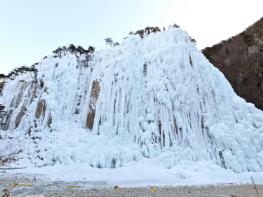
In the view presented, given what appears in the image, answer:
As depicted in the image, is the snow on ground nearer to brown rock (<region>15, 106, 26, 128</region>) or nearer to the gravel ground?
the gravel ground

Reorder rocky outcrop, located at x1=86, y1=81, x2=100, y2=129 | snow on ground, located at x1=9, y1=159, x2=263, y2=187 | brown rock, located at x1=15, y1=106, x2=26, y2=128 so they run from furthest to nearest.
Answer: brown rock, located at x1=15, y1=106, x2=26, y2=128, rocky outcrop, located at x1=86, y1=81, x2=100, y2=129, snow on ground, located at x1=9, y1=159, x2=263, y2=187

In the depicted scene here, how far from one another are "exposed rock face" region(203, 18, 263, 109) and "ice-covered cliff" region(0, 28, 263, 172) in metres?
8.22

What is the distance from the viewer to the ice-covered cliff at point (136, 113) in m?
17.3

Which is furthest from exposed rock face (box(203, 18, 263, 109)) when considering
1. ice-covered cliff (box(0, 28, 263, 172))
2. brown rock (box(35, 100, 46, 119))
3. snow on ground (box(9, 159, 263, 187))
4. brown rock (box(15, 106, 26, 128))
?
brown rock (box(15, 106, 26, 128))

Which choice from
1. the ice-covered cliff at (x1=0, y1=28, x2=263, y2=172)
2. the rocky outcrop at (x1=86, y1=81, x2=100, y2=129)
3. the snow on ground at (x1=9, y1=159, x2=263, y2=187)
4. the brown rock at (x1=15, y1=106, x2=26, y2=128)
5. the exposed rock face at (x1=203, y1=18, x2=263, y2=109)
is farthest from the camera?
the exposed rock face at (x1=203, y1=18, x2=263, y2=109)

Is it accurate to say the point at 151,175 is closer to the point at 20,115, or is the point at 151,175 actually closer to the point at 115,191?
the point at 115,191

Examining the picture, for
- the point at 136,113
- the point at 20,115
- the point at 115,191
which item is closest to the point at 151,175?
the point at 115,191

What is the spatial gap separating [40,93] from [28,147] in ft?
20.3

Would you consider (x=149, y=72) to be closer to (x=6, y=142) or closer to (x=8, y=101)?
(x=6, y=142)

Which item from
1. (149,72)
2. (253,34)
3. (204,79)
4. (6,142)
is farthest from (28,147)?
(253,34)

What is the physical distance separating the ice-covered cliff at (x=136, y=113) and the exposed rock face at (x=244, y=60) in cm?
822

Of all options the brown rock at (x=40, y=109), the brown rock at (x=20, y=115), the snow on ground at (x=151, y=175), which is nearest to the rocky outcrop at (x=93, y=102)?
the brown rock at (x=40, y=109)

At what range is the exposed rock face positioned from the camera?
27.6 meters

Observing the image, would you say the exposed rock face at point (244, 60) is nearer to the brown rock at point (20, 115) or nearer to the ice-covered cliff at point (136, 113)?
the ice-covered cliff at point (136, 113)
